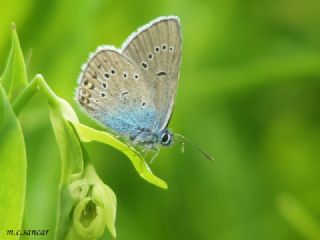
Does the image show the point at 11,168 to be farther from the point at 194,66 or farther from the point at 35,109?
the point at 194,66

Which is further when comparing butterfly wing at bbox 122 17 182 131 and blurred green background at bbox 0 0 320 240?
blurred green background at bbox 0 0 320 240

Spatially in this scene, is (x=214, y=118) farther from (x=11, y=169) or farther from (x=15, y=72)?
(x=11, y=169)

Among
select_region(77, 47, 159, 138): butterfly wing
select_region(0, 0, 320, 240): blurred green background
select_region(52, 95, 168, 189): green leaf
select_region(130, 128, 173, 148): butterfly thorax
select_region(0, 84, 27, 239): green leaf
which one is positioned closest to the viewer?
select_region(0, 84, 27, 239): green leaf

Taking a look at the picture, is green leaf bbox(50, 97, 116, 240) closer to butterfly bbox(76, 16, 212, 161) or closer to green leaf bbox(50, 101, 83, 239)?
green leaf bbox(50, 101, 83, 239)

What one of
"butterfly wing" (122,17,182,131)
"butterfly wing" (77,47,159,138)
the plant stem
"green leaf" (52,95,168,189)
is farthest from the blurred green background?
the plant stem

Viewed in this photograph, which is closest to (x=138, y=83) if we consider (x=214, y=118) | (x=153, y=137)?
(x=153, y=137)

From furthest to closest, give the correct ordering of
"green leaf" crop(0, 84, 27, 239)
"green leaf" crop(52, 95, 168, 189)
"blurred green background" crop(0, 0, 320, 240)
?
"blurred green background" crop(0, 0, 320, 240)
"green leaf" crop(52, 95, 168, 189)
"green leaf" crop(0, 84, 27, 239)

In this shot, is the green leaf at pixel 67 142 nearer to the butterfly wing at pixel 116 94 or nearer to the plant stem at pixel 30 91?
the plant stem at pixel 30 91

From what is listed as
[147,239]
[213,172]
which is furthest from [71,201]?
[213,172]
